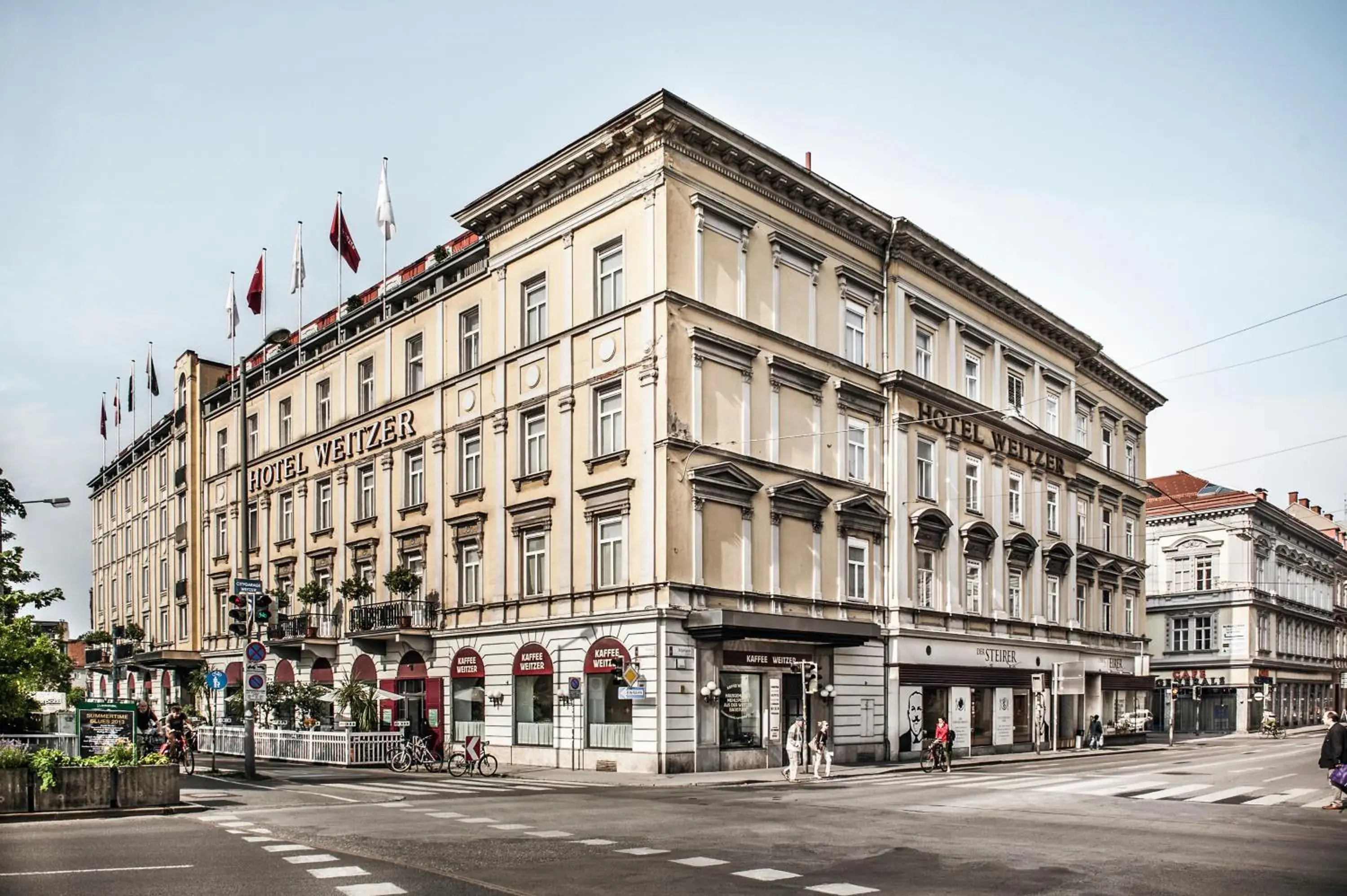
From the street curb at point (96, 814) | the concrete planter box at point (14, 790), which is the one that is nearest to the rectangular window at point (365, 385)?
the street curb at point (96, 814)

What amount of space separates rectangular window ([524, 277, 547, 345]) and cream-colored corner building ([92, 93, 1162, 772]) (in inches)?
3.7

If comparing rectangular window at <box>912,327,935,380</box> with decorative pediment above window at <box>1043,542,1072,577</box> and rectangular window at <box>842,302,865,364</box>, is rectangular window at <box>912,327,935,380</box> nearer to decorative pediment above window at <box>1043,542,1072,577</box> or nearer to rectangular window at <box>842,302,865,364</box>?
rectangular window at <box>842,302,865,364</box>

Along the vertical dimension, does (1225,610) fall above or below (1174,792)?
above

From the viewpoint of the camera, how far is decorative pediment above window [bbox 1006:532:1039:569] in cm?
4897

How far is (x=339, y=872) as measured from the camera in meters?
13.8

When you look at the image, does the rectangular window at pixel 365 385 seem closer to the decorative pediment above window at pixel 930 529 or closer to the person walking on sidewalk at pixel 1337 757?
the decorative pediment above window at pixel 930 529

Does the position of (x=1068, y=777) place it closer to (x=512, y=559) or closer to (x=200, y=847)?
(x=512, y=559)

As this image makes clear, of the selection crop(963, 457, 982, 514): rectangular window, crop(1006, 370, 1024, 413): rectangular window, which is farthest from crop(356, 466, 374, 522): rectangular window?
crop(1006, 370, 1024, 413): rectangular window

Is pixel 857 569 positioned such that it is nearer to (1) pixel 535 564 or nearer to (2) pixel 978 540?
(2) pixel 978 540

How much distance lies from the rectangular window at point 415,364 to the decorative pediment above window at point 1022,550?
23277 millimetres

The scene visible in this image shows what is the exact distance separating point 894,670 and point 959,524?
23.7 ft

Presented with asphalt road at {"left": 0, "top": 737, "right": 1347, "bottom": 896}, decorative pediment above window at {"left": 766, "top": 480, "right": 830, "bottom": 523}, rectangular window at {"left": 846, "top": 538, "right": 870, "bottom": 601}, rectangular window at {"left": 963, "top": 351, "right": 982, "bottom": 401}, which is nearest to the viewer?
asphalt road at {"left": 0, "top": 737, "right": 1347, "bottom": 896}

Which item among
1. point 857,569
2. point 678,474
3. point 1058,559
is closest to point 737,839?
point 678,474

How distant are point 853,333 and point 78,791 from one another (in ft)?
91.9
